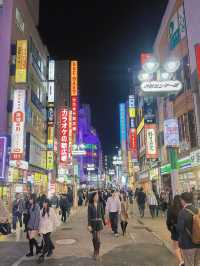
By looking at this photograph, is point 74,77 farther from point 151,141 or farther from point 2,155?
point 2,155

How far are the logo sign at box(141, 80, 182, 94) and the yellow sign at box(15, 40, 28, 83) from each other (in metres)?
19.0

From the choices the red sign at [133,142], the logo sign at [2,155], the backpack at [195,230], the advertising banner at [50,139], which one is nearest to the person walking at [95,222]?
the backpack at [195,230]

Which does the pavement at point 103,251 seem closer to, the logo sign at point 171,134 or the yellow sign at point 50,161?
the logo sign at point 171,134

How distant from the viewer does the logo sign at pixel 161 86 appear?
11.2 metres

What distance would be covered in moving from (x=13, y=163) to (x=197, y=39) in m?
19.1

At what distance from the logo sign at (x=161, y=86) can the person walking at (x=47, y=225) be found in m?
5.65

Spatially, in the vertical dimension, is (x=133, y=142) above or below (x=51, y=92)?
below

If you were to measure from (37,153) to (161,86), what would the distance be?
2836 centimetres

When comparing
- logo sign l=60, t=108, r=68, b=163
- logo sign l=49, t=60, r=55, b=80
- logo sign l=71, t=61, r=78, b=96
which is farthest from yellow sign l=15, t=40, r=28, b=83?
logo sign l=71, t=61, r=78, b=96

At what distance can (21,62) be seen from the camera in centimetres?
2836

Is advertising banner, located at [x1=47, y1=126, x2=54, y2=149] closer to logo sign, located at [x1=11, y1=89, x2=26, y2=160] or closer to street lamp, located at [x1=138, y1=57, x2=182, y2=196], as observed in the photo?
logo sign, located at [x1=11, y1=89, x2=26, y2=160]

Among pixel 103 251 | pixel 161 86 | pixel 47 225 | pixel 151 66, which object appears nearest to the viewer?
pixel 47 225

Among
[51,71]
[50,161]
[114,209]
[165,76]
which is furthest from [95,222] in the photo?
[51,71]

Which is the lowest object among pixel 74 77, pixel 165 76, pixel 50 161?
pixel 50 161
